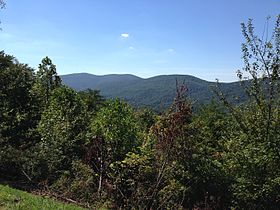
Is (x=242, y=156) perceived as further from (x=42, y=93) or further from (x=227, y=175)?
(x=42, y=93)

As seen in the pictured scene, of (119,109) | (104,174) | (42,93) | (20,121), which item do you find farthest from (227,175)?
(42,93)

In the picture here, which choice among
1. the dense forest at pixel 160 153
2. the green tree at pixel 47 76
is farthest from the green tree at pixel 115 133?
the green tree at pixel 47 76

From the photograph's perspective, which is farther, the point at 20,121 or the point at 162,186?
the point at 20,121

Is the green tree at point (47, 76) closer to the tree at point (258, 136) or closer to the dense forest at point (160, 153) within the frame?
the dense forest at point (160, 153)

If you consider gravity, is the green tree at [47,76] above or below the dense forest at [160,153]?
above

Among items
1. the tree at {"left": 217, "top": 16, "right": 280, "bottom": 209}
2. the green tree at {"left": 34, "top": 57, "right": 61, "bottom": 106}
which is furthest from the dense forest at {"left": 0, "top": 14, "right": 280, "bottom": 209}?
the green tree at {"left": 34, "top": 57, "right": 61, "bottom": 106}

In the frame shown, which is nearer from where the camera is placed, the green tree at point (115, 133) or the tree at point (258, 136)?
the tree at point (258, 136)

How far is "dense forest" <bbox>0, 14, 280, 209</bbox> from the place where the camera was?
13.5 meters

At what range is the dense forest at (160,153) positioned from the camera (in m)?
13.5

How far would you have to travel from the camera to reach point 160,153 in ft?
39.3

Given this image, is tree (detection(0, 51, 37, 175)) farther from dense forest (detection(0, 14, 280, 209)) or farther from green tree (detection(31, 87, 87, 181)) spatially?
green tree (detection(31, 87, 87, 181))

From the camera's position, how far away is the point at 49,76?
41.3 m

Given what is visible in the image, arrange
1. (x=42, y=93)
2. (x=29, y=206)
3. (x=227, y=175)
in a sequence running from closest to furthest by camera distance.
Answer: (x=29, y=206), (x=227, y=175), (x=42, y=93)

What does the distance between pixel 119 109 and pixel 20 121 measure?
949 centimetres
